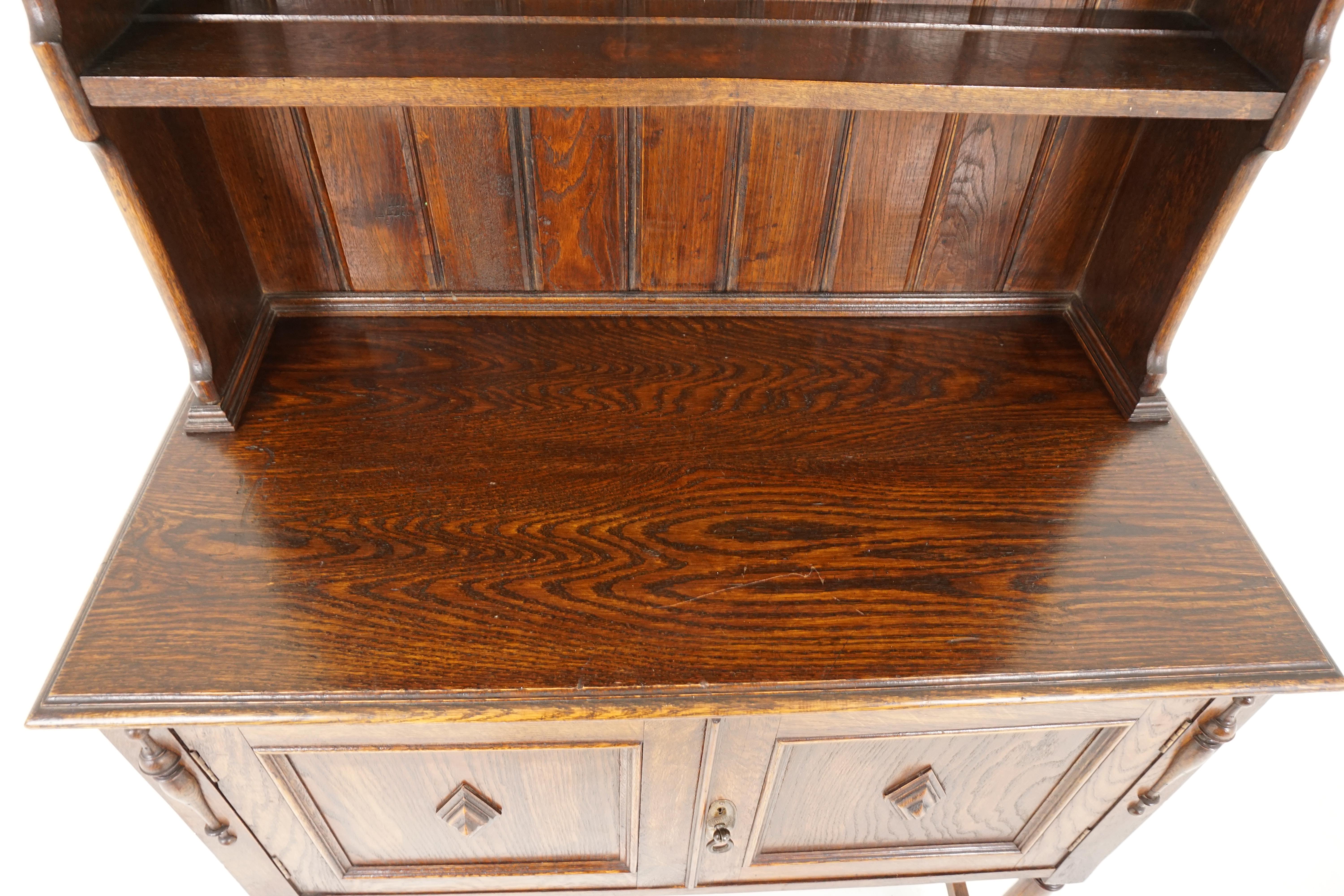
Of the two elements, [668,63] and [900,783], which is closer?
[668,63]

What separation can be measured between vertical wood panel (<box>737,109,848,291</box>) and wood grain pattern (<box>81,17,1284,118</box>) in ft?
0.56

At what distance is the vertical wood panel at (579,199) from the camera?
1.29 metres

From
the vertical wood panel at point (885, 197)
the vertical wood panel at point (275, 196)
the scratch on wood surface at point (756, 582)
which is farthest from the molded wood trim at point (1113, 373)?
the vertical wood panel at point (275, 196)

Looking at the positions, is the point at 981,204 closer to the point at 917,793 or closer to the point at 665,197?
the point at 665,197

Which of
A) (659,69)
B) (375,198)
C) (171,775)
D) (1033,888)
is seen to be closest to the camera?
(659,69)

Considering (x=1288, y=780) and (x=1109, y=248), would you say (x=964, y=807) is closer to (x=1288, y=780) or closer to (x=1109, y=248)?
(x=1109, y=248)

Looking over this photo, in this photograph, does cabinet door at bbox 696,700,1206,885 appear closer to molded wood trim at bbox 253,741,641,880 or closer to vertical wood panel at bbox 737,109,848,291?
molded wood trim at bbox 253,741,641,880

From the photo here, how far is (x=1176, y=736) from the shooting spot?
1254 mm

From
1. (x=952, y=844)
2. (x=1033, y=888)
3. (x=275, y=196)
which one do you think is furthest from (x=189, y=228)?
(x=1033, y=888)

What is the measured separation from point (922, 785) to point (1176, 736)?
36 centimetres

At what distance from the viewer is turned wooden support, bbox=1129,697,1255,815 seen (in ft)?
3.91

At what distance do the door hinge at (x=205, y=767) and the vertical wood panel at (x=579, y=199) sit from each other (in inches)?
33.2

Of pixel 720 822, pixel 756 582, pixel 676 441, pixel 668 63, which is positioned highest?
pixel 668 63

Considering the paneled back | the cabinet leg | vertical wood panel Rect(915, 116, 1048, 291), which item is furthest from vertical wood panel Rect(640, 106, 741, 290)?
the cabinet leg
